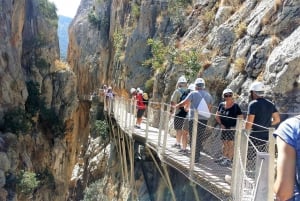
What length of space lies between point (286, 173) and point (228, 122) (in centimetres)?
497

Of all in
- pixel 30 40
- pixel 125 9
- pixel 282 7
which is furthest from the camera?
pixel 125 9

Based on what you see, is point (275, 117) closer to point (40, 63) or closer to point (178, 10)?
point (178, 10)

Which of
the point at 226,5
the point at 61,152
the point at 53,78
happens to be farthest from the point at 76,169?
the point at 226,5

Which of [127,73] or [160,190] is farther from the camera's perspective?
[127,73]

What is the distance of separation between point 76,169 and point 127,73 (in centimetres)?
877

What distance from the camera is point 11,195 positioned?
15.3m

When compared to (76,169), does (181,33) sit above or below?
above

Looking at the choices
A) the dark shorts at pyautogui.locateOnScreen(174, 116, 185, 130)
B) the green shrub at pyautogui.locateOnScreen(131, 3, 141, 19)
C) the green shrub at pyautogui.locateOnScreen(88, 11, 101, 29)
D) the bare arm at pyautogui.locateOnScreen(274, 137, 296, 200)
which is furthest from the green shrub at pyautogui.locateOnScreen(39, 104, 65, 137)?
the bare arm at pyautogui.locateOnScreen(274, 137, 296, 200)

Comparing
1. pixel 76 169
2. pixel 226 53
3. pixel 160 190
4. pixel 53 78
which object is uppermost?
pixel 226 53

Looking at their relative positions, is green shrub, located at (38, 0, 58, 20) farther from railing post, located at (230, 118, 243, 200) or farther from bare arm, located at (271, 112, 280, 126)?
railing post, located at (230, 118, 243, 200)

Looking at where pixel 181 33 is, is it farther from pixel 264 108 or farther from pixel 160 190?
pixel 264 108

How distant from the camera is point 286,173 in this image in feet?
6.94

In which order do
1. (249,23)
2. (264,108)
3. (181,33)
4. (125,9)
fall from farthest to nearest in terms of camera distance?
(125,9) < (181,33) < (249,23) < (264,108)

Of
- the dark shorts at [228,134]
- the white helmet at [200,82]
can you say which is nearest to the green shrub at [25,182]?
the white helmet at [200,82]
